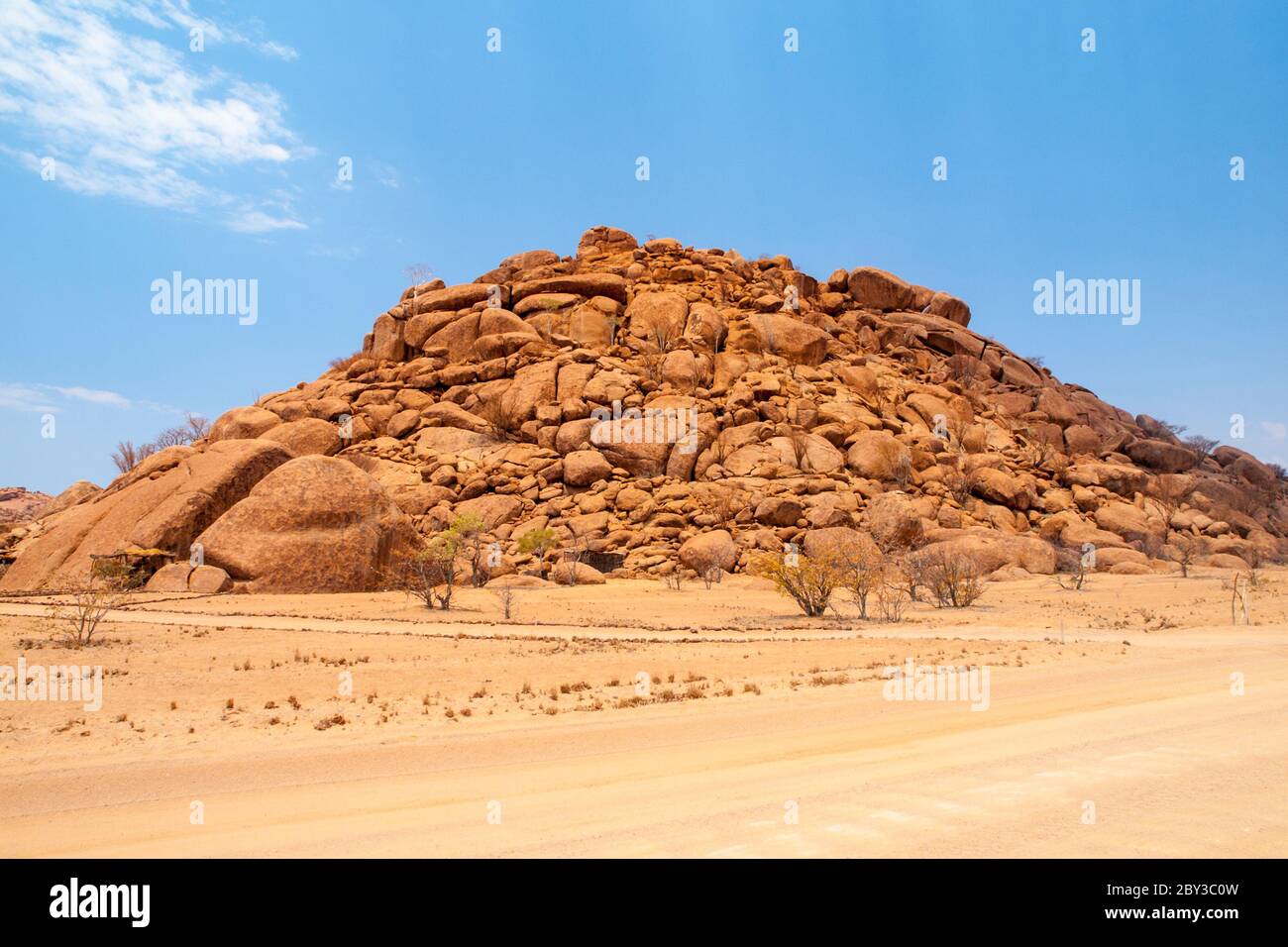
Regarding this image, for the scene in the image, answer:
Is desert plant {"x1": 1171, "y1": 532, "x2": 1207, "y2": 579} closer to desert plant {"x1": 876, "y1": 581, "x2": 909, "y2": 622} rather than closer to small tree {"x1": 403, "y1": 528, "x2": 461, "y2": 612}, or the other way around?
desert plant {"x1": 876, "y1": 581, "x2": 909, "y2": 622}

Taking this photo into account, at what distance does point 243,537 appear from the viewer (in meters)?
23.3

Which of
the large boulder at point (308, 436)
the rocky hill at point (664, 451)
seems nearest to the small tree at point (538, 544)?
the rocky hill at point (664, 451)

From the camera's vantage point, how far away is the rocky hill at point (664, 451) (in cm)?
2570

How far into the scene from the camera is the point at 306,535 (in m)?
23.5

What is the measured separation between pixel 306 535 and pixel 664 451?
15.3 m

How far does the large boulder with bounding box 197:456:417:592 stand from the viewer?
22891 millimetres

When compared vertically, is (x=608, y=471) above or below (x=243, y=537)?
above

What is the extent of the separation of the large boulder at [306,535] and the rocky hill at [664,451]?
6 centimetres

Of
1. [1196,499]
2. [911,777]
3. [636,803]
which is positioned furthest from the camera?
[1196,499]

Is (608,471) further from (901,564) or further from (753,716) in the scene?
(753,716)

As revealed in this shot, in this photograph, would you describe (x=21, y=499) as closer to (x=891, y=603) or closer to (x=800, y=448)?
(x=800, y=448)

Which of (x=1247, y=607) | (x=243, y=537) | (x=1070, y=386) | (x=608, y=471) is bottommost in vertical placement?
(x=1247, y=607)
